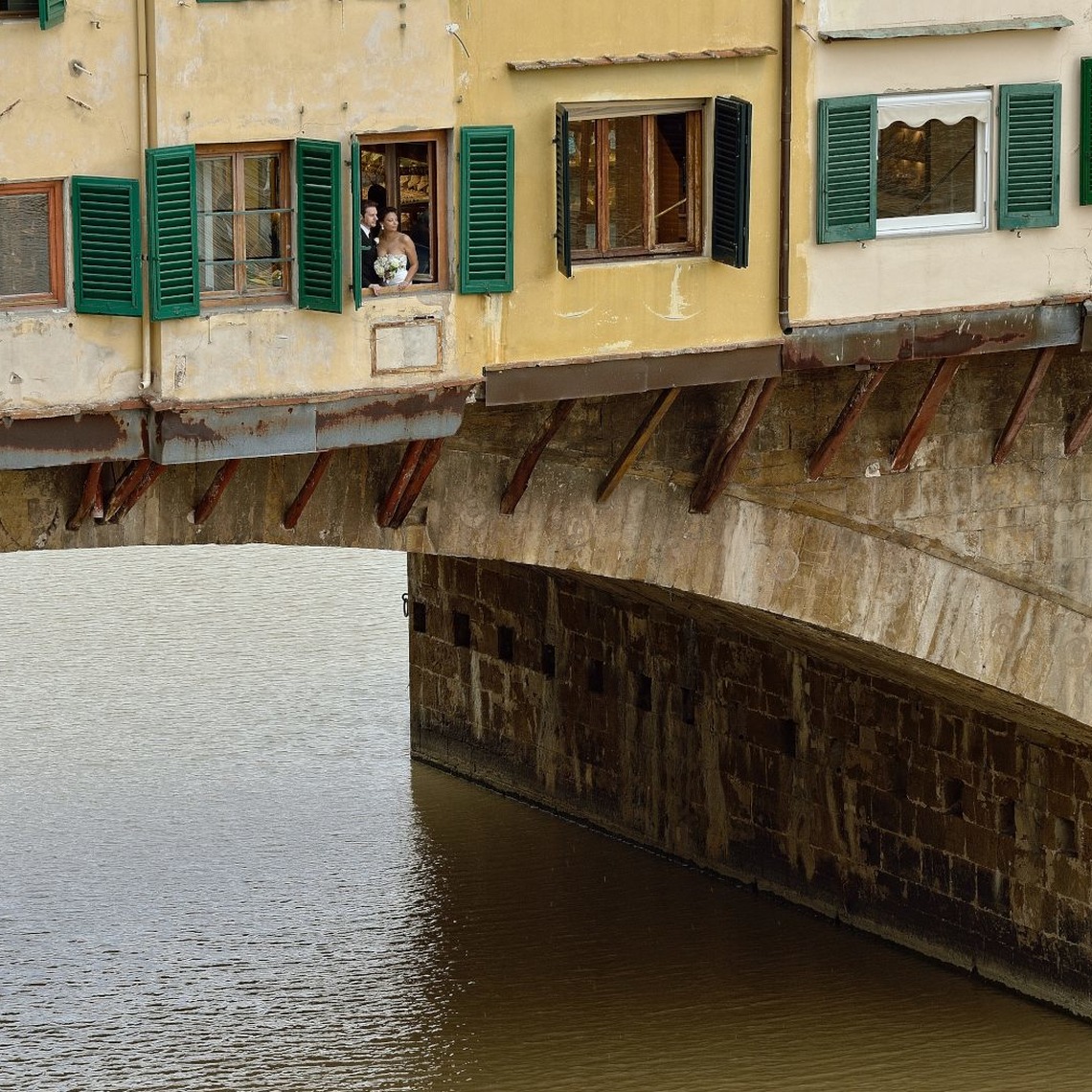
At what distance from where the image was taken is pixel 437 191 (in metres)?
16.9

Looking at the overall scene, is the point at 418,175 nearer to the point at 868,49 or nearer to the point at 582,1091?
the point at 868,49

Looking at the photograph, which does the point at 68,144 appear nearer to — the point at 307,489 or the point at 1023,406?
the point at 307,489

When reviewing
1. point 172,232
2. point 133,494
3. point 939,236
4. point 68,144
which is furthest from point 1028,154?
point 68,144

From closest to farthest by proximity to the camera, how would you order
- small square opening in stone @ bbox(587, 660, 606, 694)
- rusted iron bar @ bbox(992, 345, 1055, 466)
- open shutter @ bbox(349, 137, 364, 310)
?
open shutter @ bbox(349, 137, 364, 310) < rusted iron bar @ bbox(992, 345, 1055, 466) < small square opening in stone @ bbox(587, 660, 606, 694)

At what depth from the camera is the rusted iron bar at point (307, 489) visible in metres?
17.3

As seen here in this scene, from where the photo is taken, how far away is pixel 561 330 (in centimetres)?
1738

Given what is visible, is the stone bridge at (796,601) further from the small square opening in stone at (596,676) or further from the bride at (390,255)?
the bride at (390,255)

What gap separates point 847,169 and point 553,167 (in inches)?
79.0

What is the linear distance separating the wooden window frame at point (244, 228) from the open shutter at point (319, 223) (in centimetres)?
8

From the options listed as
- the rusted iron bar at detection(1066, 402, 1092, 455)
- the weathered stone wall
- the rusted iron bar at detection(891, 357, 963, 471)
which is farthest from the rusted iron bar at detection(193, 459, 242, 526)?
the weathered stone wall

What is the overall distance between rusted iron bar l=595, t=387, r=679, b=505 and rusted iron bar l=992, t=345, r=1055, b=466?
2.58 metres

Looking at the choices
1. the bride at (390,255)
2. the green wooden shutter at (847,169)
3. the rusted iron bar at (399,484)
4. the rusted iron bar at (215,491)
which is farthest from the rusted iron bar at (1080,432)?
the rusted iron bar at (215,491)

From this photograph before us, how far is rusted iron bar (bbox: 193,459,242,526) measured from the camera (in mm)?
16984

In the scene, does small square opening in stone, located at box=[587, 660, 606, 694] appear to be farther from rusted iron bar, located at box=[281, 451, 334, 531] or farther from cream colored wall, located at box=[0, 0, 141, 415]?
cream colored wall, located at box=[0, 0, 141, 415]
